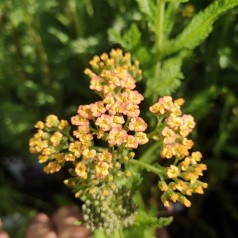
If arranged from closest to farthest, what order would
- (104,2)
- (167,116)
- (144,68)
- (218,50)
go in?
(167,116) → (144,68) → (218,50) → (104,2)

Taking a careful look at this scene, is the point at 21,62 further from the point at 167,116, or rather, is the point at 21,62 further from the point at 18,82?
the point at 167,116

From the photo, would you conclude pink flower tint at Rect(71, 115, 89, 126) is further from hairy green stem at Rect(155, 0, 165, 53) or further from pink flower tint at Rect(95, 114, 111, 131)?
hairy green stem at Rect(155, 0, 165, 53)

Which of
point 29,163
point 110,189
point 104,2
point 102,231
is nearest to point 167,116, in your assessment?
point 110,189

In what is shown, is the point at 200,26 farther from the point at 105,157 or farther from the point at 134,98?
the point at 105,157

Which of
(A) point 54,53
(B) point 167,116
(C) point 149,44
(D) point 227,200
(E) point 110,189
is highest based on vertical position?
(A) point 54,53

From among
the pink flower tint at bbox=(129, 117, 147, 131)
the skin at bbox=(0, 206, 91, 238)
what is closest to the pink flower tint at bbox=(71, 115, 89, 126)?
the pink flower tint at bbox=(129, 117, 147, 131)

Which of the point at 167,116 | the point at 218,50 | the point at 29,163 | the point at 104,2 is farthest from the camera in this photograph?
the point at 29,163
